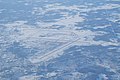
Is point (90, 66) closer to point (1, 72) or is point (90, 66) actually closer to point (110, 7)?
point (1, 72)

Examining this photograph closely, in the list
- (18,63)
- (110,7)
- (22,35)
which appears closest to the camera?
(18,63)

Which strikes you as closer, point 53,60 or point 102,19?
point 53,60

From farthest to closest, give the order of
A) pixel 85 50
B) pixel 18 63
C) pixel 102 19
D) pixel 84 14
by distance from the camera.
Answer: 1. pixel 84 14
2. pixel 102 19
3. pixel 85 50
4. pixel 18 63

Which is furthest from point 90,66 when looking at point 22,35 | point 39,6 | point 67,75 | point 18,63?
point 39,6

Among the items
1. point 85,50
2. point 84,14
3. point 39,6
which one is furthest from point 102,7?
point 85,50

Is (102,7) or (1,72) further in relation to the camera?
(102,7)

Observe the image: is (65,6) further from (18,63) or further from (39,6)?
(18,63)
